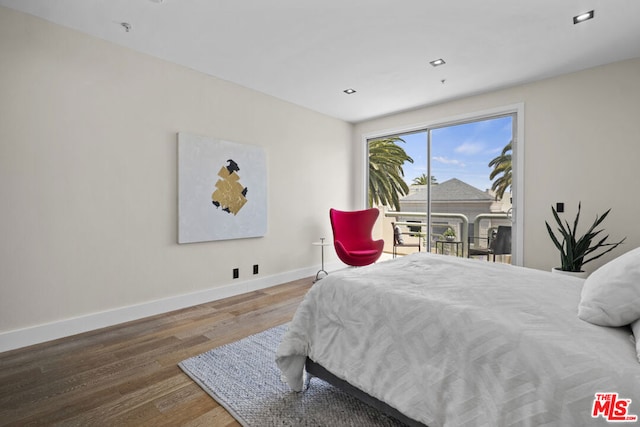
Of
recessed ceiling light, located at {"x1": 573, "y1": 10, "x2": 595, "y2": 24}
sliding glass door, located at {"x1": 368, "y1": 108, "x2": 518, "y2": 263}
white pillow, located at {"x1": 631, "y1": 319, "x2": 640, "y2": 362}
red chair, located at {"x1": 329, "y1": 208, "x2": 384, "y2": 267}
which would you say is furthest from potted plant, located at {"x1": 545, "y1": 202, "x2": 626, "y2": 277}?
white pillow, located at {"x1": 631, "y1": 319, "x2": 640, "y2": 362}

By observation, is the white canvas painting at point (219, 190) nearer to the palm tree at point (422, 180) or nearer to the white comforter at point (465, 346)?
the white comforter at point (465, 346)

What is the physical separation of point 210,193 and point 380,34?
90.9 inches

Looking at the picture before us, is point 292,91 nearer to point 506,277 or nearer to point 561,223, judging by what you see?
point 506,277

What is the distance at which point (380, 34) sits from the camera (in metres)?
2.60

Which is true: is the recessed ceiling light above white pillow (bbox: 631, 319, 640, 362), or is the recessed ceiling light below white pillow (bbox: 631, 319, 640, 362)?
above

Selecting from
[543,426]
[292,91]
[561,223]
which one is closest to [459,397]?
[543,426]

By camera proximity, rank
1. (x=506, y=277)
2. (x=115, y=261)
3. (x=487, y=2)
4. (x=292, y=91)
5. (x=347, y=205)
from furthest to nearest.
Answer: (x=347, y=205), (x=292, y=91), (x=115, y=261), (x=487, y=2), (x=506, y=277)

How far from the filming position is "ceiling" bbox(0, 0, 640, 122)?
2.26 meters

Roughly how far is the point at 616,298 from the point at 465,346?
1.87 ft

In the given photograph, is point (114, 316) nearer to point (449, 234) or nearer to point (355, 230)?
point (355, 230)

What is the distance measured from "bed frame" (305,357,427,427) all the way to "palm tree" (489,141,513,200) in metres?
3.41

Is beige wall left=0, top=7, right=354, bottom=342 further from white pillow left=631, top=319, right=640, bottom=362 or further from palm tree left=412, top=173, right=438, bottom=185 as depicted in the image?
white pillow left=631, top=319, right=640, bottom=362

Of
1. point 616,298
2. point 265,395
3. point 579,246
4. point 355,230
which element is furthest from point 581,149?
point 265,395

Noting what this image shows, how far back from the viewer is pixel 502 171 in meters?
3.95
